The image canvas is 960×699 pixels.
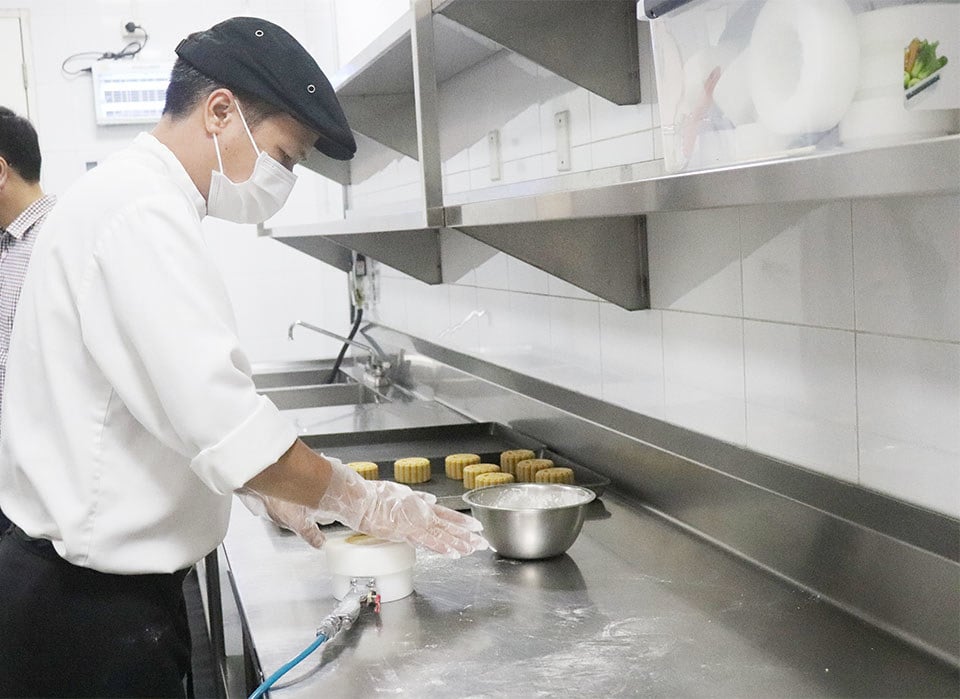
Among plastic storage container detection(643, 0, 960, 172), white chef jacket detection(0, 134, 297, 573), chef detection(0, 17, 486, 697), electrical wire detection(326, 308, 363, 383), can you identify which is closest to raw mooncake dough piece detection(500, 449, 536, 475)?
chef detection(0, 17, 486, 697)

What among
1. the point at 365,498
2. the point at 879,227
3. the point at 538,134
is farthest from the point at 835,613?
the point at 538,134

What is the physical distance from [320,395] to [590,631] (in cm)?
247

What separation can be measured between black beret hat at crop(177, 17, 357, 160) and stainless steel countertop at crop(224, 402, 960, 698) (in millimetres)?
709

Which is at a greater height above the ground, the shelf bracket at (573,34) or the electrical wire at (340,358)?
the shelf bracket at (573,34)

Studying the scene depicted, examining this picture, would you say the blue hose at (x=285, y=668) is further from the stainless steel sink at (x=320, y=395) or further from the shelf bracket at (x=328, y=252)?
the shelf bracket at (x=328, y=252)

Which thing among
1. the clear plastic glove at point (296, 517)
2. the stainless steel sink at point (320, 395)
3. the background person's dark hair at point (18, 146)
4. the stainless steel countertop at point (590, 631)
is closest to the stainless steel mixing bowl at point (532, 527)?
the stainless steel countertop at point (590, 631)

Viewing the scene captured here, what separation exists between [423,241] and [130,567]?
1.90m

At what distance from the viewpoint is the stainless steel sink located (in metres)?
3.63

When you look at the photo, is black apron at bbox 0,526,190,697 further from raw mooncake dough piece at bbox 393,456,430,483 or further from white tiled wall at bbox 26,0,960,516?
white tiled wall at bbox 26,0,960,516

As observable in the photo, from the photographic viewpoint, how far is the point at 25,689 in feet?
5.36

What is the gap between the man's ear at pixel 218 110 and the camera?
1551 millimetres

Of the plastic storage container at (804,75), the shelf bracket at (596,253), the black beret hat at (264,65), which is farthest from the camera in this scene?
the shelf bracket at (596,253)

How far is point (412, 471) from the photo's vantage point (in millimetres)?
2193

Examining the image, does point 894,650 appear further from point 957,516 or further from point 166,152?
point 166,152
